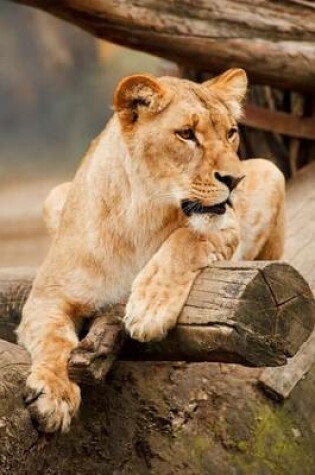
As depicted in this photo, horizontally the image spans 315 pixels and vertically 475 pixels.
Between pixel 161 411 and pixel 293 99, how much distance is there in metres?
2.94

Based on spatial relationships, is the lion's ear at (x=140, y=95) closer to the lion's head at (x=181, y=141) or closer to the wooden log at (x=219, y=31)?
the lion's head at (x=181, y=141)

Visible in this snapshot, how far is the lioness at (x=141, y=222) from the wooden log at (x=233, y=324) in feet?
0.21

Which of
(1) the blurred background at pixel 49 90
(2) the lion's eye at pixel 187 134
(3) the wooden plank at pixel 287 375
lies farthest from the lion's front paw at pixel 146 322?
(1) the blurred background at pixel 49 90

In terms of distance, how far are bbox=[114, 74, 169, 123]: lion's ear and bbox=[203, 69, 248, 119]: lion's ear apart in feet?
0.94

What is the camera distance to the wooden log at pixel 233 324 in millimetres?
3156

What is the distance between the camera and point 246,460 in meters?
3.85

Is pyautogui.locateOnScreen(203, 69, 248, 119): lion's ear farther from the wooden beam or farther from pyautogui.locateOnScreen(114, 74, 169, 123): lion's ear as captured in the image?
the wooden beam

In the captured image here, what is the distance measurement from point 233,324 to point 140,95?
2.97ft

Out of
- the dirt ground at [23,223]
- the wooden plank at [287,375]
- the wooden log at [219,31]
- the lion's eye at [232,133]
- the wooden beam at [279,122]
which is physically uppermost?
the lion's eye at [232,133]

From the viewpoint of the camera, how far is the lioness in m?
3.40

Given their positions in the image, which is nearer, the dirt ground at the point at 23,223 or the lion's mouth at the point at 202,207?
the lion's mouth at the point at 202,207

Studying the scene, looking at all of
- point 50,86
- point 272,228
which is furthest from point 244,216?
point 50,86

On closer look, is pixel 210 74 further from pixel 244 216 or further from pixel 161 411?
pixel 161 411

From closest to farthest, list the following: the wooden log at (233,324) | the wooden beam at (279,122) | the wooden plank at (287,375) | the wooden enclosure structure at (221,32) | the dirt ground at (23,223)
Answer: the wooden log at (233,324), the wooden plank at (287,375), the wooden enclosure structure at (221,32), the wooden beam at (279,122), the dirt ground at (23,223)
